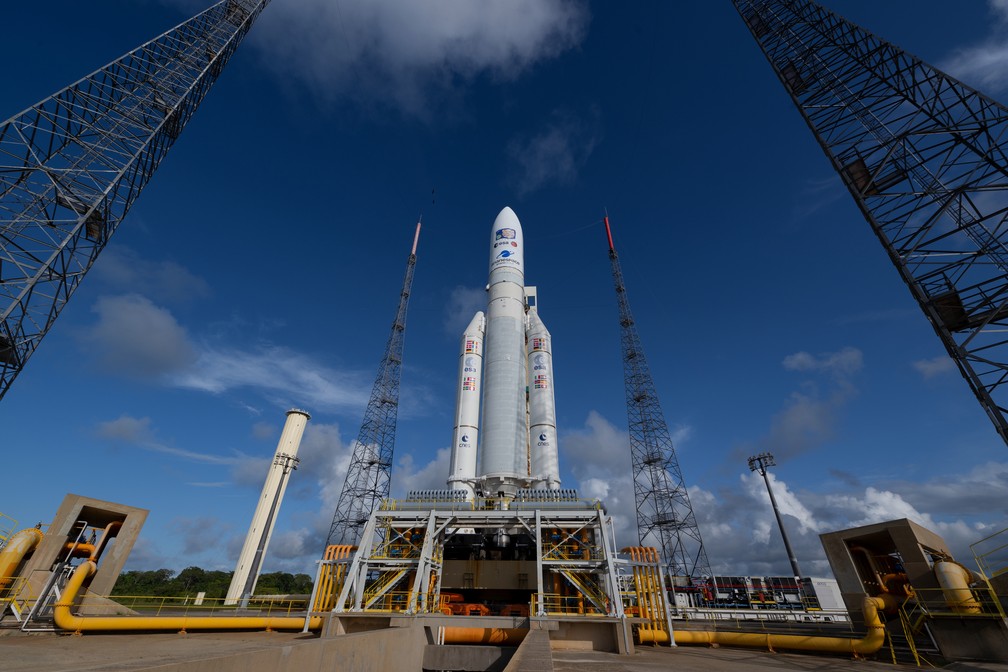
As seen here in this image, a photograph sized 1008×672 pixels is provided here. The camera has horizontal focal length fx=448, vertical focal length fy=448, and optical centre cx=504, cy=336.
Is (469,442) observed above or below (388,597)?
above

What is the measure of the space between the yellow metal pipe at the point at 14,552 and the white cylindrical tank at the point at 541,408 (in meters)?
25.8

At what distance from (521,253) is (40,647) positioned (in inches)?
1385

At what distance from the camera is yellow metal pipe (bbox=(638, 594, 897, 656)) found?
1661 cm

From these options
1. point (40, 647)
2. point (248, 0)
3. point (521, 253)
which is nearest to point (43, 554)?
point (40, 647)

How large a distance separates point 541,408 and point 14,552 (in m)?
30.5

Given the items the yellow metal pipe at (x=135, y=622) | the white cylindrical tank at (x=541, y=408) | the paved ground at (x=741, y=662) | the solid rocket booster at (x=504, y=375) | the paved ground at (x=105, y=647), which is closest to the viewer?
the paved ground at (x=105, y=647)

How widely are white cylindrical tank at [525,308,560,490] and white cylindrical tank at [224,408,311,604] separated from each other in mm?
29524

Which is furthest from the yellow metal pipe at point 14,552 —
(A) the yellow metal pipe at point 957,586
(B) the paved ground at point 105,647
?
(A) the yellow metal pipe at point 957,586

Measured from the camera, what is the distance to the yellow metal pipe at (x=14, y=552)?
18672 mm

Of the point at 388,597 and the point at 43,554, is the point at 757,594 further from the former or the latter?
the point at 43,554

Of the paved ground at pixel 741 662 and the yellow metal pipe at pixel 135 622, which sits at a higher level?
the yellow metal pipe at pixel 135 622

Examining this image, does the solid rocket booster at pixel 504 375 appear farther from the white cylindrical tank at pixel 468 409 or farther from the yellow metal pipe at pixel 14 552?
the yellow metal pipe at pixel 14 552

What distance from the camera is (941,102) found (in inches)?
747

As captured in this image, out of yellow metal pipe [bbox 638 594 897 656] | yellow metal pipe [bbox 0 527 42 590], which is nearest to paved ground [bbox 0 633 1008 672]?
yellow metal pipe [bbox 638 594 897 656]
